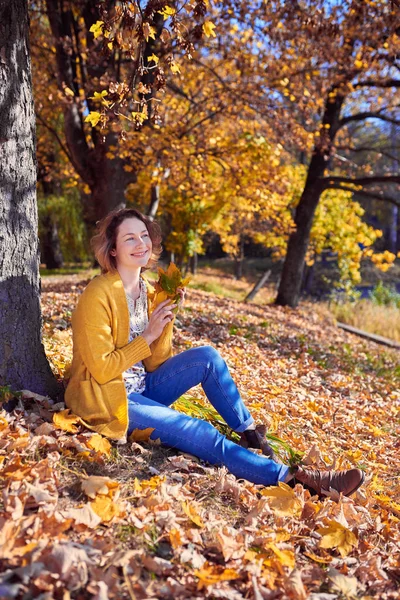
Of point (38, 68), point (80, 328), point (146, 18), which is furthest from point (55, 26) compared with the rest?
point (80, 328)

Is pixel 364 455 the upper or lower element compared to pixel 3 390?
lower

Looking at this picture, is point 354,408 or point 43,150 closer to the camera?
point 354,408

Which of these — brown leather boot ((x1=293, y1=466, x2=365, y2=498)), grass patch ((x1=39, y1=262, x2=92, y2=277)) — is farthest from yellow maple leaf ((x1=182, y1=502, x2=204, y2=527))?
grass patch ((x1=39, y1=262, x2=92, y2=277))

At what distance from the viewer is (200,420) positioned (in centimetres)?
309

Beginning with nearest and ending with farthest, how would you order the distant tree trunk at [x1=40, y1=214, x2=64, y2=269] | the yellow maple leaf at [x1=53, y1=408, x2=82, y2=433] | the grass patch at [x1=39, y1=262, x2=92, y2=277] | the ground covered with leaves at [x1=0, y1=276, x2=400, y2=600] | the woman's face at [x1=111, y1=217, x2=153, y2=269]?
the ground covered with leaves at [x1=0, y1=276, x2=400, y2=600] < the yellow maple leaf at [x1=53, y1=408, x2=82, y2=433] < the woman's face at [x1=111, y1=217, x2=153, y2=269] < the grass patch at [x1=39, y1=262, x2=92, y2=277] < the distant tree trunk at [x1=40, y1=214, x2=64, y2=269]

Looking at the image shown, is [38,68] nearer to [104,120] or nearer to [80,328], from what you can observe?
[104,120]

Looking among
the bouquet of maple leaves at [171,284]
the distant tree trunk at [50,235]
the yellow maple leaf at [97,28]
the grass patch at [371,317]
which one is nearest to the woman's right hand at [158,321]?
the bouquet of maple leaves at [171,284]

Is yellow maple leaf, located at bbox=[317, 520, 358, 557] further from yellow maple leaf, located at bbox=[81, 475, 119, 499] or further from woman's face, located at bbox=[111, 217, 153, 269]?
woman's face, located at bbox=[111, 217, 153, 269]

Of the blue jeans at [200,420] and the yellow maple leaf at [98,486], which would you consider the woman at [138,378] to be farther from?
the yellow maple leaf at [98,486]

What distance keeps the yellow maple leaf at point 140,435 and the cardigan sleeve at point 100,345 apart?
0.36 m

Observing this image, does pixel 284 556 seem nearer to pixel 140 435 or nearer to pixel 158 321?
pixel 140 435

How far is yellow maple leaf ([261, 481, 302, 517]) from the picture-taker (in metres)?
2.74

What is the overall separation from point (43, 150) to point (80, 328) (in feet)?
44.9

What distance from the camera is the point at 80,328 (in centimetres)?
299
